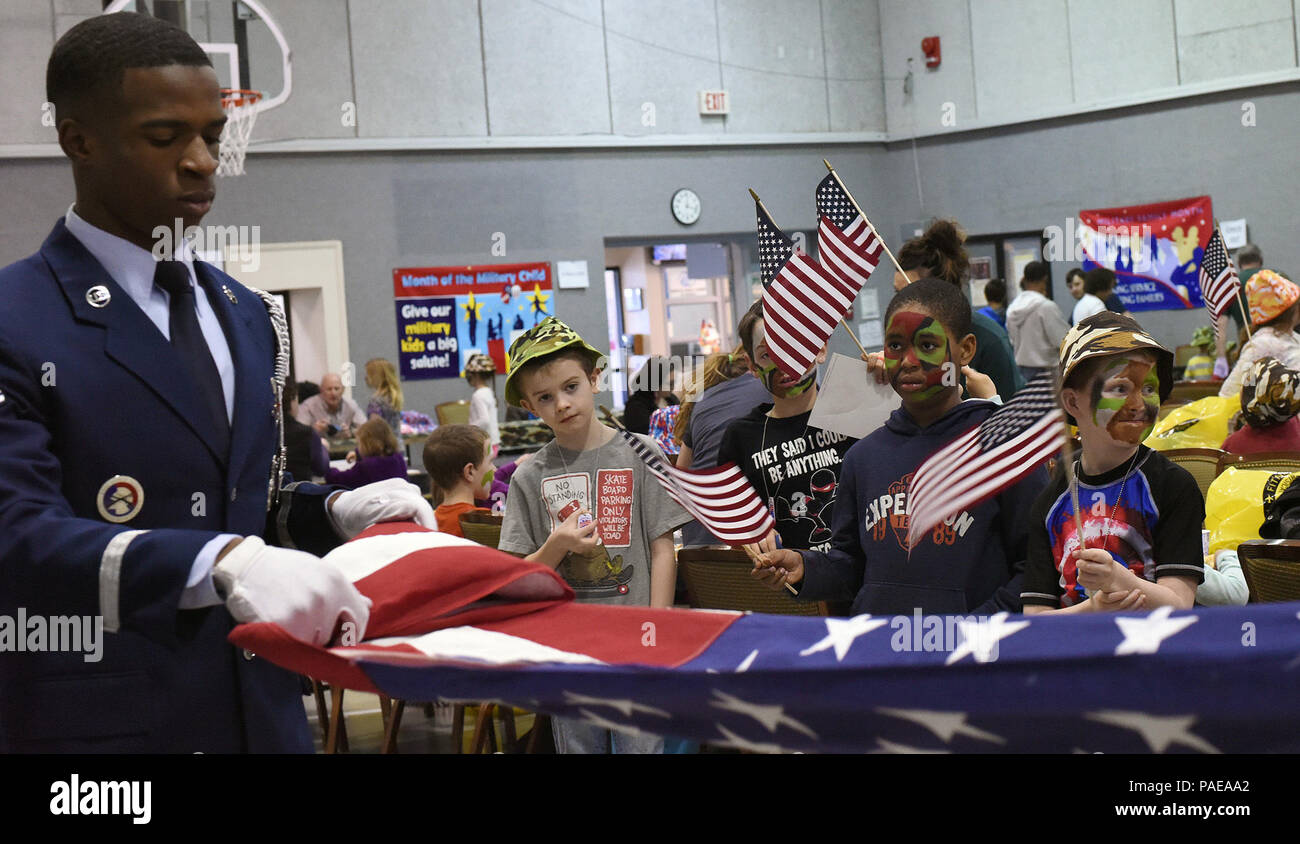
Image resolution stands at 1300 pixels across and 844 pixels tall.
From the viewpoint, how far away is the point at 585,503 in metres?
3.42

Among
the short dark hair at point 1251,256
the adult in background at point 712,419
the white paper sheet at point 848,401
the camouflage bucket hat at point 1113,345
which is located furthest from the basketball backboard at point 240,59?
the camouflage bucket hat at point 1113,345

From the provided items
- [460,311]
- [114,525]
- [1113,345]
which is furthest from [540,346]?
A: [460,311]

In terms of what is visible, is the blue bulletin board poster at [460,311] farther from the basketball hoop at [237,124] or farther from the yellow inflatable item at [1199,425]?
the yellow inflatable item at [1199,425]

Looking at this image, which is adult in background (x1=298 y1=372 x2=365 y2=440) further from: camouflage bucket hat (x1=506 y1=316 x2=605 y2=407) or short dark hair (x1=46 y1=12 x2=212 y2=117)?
short dark hair (x1=46 y1=12 x2=212 y2=117)

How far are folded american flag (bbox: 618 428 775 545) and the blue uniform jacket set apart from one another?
4.41ft

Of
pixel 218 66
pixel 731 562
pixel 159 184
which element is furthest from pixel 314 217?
pixel 159 184

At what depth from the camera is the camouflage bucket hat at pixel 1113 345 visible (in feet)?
7.89

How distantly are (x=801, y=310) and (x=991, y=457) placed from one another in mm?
1390

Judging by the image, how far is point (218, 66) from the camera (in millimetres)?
11164

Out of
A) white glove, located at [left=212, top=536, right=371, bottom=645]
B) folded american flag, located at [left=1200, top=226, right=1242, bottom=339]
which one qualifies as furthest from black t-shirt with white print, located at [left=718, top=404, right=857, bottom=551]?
folded american flag, located at [left=1200, top=226, right=1242, bottom=339]

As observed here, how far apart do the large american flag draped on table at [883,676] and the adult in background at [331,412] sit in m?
8.84

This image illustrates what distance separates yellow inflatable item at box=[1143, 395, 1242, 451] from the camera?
5.93m
